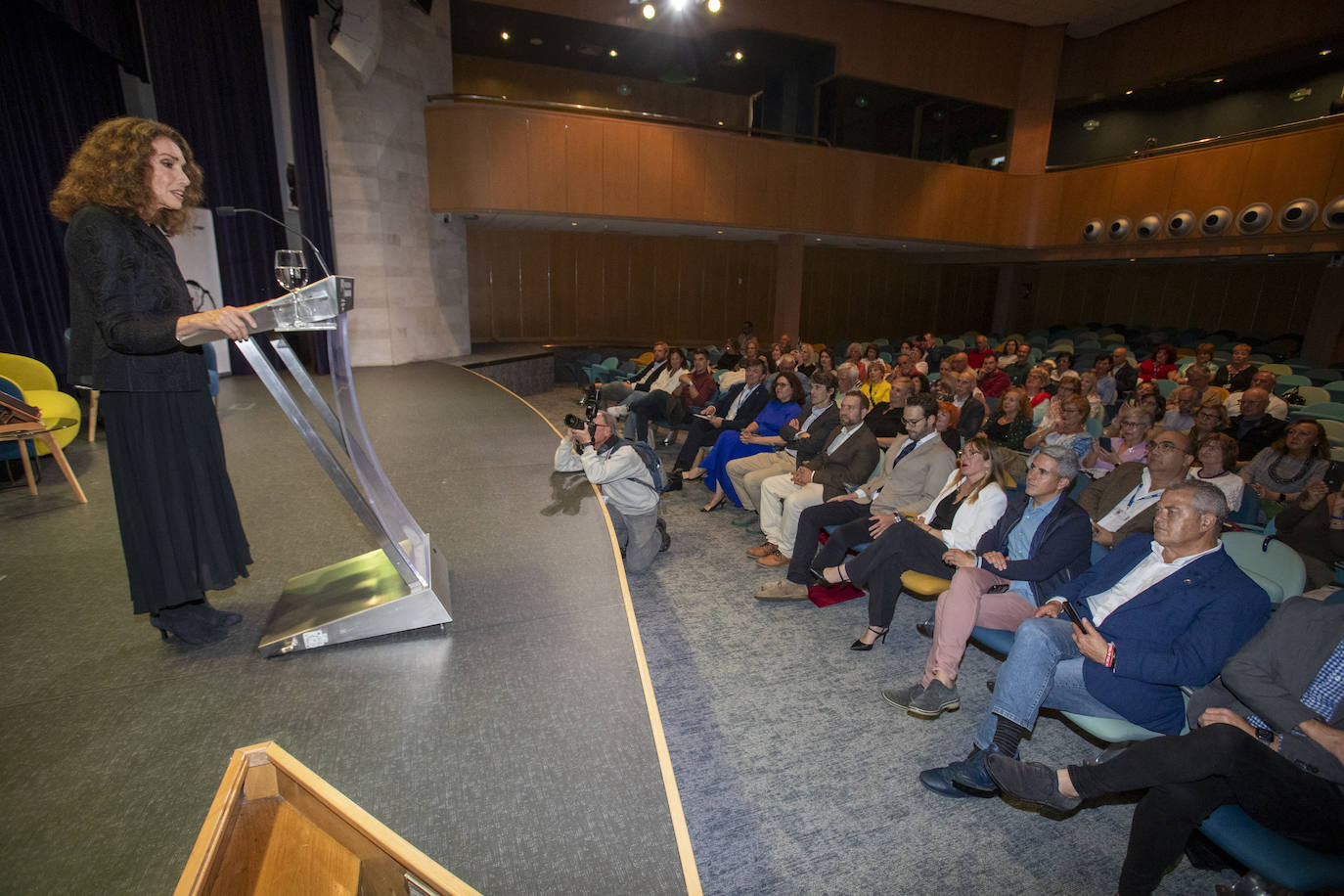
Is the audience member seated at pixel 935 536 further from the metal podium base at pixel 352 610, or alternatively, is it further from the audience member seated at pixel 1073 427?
the metal podium base at pixel 352 610

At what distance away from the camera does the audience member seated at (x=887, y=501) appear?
3.40 m

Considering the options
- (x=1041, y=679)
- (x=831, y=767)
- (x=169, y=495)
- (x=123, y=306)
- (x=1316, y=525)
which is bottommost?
(x=831, y=767)

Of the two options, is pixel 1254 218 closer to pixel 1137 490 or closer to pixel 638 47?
pixel 1137 490

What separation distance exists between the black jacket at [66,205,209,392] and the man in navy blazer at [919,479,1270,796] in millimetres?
2752

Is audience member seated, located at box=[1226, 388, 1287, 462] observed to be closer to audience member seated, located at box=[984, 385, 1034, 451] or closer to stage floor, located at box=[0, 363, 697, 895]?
audience member seated, located at box=[984, 385, 1034, 451]

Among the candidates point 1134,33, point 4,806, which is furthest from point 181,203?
point 1134,33

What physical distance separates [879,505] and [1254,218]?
32.3 feet

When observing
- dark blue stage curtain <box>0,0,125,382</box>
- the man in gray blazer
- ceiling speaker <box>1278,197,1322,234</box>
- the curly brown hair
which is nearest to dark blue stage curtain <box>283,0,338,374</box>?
dark blue stage curtain <box>0,0,125,382</box>

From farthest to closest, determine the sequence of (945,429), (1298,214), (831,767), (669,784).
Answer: (1298,214) → (945,429) → (831,767) → (669,784)

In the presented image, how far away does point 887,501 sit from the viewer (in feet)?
11.6

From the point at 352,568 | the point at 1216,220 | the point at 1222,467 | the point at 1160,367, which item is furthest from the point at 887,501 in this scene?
the point at 1216,220

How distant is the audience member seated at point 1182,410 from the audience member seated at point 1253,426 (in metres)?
0.28

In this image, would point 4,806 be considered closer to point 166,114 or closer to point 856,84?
point 166,114

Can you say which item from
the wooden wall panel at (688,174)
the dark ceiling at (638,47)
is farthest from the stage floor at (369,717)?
the dark ceiling at (638,47)
